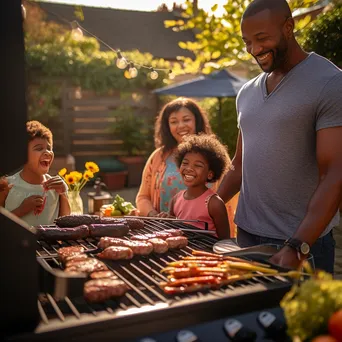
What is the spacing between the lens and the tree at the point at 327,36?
6.39 m

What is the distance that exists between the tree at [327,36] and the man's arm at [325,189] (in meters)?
4.63

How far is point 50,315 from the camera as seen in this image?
151 centimetres

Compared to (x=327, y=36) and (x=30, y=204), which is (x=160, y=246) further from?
(x=327, y=36)

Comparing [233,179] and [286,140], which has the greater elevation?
[286,140]

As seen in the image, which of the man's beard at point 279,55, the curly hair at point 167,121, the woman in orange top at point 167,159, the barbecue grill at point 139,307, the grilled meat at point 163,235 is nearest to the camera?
the barbecue grill at point 139,307

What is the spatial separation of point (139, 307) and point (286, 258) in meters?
0.74

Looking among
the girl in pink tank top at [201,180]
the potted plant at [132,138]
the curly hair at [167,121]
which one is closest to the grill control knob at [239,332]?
the girl in pink tank top at [201,180]

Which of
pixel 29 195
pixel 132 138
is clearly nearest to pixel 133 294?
pixel 29 195

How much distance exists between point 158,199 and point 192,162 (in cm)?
78

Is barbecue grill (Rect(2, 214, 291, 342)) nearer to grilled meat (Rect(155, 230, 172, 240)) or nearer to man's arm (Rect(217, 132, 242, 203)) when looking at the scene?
grilled meat (Rect(155, 230, 172, 240))

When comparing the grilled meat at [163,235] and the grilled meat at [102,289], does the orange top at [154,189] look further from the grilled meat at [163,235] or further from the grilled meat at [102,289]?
the grilled meat at [102,289]

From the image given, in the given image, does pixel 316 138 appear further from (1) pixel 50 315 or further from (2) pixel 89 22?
(2) pixel 89 22

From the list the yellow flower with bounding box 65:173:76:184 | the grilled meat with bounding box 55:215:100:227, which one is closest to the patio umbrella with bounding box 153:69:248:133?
the yellow flower with bounding box 65:173:76:184

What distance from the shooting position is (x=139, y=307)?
1.46 m
